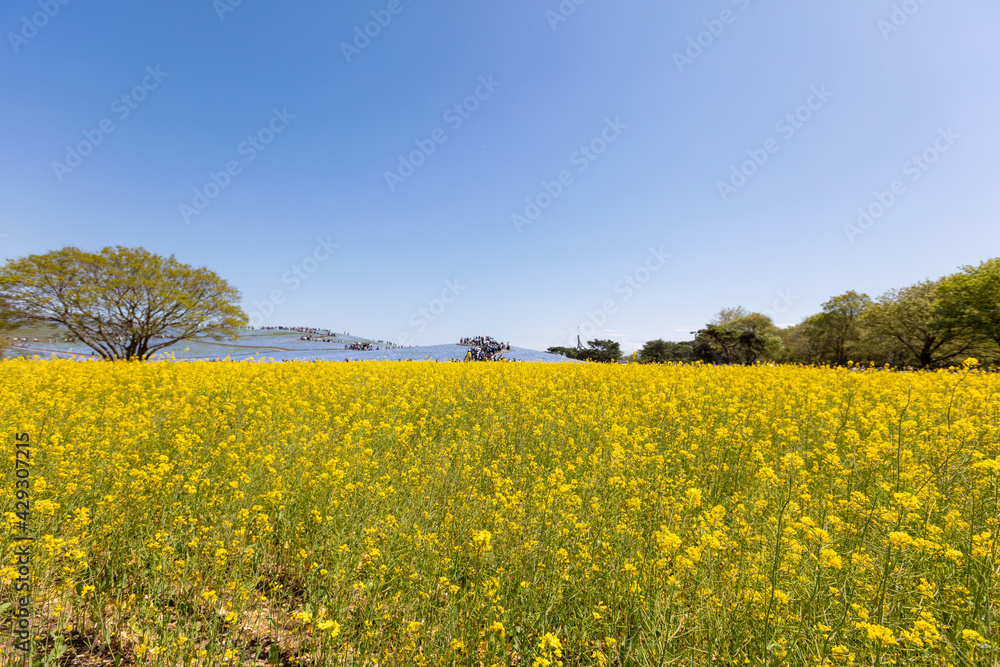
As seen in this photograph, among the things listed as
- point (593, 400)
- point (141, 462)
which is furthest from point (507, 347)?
point (141, 462)

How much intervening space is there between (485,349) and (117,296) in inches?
994

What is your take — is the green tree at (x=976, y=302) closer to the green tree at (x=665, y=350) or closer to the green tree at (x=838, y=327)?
the green tree at (x=838, y=327)

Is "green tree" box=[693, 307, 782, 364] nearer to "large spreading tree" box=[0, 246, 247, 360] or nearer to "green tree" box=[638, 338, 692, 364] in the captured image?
"green tree" box=[638, 338, 692, 364]

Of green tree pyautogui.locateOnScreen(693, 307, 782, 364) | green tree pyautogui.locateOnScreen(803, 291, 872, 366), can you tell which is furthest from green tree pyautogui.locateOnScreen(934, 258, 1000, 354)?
green tree pyautogui.locateOnScreen(693, 307, 782, 364)

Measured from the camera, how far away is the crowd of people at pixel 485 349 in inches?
816

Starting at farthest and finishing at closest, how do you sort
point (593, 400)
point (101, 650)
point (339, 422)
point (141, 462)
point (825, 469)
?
point (593, 400) < point (339, 422) < point (825, 469) < point (141, 462) < point (101, 650)

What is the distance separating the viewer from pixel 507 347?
81.7 feet

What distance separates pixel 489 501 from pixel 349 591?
4.34ft

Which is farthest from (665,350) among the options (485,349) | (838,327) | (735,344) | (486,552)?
(486,552)

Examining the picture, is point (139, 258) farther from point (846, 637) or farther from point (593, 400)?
point (846, 637)

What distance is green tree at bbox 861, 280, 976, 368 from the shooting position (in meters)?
29.4

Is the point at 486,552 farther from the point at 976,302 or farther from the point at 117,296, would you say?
the point at 976,302

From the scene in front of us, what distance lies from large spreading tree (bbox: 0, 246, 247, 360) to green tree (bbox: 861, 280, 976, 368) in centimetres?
5642

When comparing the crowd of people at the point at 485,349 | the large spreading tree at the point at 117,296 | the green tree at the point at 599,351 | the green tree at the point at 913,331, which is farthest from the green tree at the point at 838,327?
the large spreading tree at the point at 117,296
